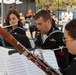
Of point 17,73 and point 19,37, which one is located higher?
point 19,37

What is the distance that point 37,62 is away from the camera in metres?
1.51

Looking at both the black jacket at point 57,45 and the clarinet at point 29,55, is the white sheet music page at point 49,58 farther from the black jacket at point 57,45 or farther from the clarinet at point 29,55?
the black jacket at point 57,45

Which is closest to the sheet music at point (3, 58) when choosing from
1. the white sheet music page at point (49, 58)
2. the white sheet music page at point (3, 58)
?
the white sheet music page at point (3, 58)

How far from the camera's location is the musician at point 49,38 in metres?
2.08

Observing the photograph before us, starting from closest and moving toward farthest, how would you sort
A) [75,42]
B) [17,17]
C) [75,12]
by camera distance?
[75,42] → [17,17] → [75,12]

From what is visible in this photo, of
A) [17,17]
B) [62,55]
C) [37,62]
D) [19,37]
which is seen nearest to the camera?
[37,62]

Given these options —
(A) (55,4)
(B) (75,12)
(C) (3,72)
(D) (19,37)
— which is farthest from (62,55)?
(B) (75,12)

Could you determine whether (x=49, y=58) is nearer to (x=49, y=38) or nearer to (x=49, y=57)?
(x=49, y=57)

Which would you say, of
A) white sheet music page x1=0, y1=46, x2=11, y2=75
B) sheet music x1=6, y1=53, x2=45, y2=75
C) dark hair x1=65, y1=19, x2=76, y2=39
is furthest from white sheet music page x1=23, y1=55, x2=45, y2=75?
dark hair x1=65, y1=19, x2=76, y2=39

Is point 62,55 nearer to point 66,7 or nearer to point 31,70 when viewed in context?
point 31,70

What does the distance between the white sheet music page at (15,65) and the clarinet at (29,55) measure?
0.07 meters

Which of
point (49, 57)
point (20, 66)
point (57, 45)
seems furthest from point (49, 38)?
point (20, 66)

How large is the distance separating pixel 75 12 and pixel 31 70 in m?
12.7

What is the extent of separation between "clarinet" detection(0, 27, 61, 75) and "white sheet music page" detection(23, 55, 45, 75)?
55 mm
